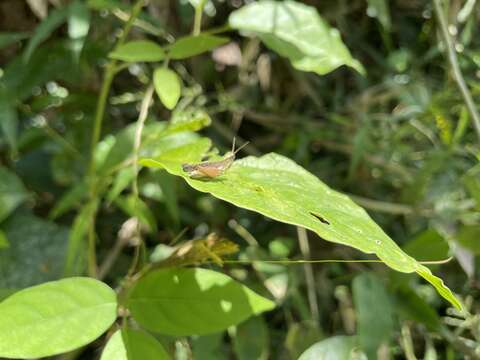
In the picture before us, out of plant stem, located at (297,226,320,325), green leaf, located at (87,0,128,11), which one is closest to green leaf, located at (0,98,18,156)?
green leaf, located at (87,0,128,11)

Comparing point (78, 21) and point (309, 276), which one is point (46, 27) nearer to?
point (78, 21)

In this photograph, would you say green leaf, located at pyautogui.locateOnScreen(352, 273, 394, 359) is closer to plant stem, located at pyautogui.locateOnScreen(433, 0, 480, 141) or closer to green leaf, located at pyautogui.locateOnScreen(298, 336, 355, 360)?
green leaf, located at pyautogui.locateOnScreen(298, 336, 355, 360)

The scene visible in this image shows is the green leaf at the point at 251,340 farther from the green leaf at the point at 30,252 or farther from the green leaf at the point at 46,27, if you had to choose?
the green leaf at the point at 46,27

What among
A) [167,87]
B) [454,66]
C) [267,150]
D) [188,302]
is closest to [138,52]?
[167,87]

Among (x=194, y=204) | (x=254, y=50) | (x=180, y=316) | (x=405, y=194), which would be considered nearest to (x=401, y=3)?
(x=254, y=50)

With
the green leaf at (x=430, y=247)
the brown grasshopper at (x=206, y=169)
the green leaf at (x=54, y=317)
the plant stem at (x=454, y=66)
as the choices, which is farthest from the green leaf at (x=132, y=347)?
the plant stem at (x=454, y=66)
